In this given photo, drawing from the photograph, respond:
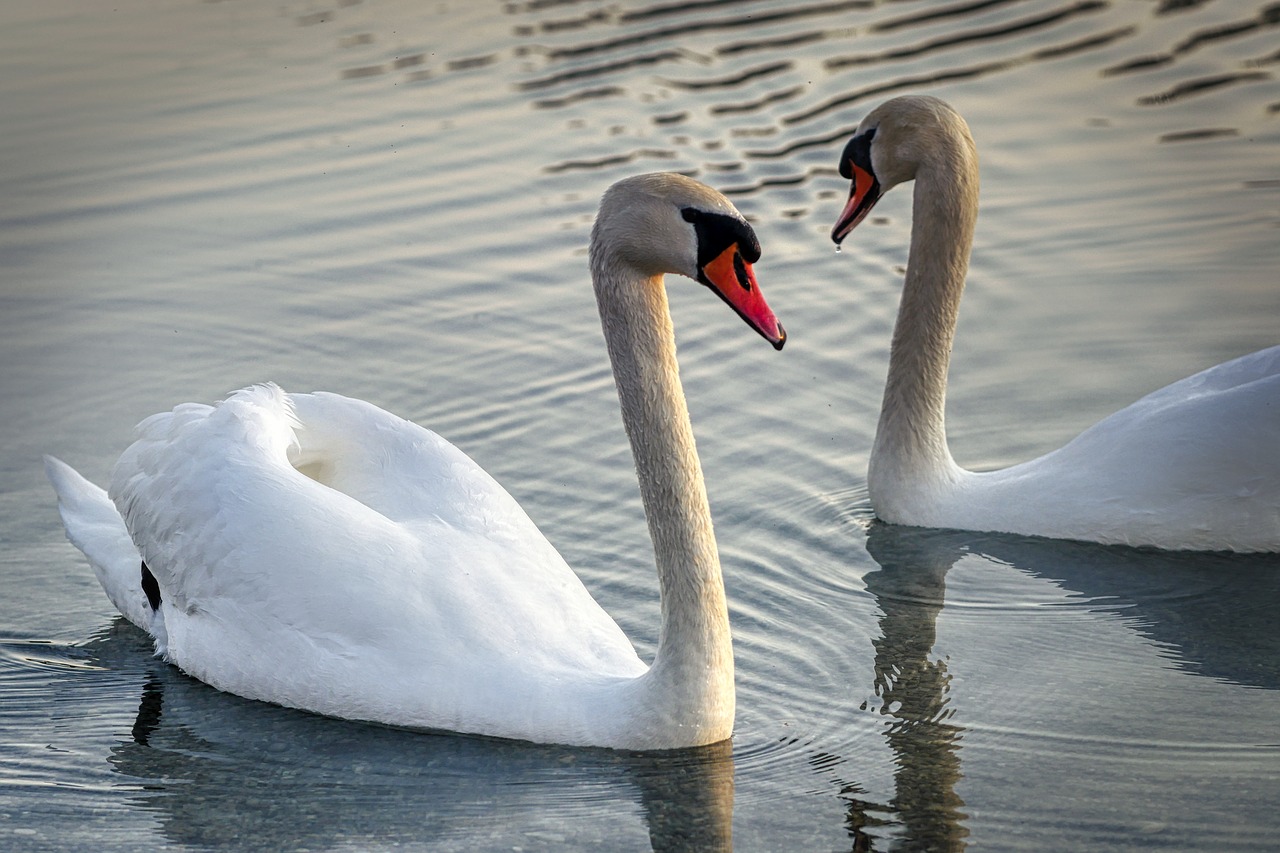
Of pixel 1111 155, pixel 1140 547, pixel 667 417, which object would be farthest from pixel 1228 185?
pixel 667 417

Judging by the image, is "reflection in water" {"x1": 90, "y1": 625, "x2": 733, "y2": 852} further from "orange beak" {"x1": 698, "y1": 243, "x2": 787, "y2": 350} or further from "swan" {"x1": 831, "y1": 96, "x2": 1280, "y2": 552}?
"swan" {"x1": 831, "y1": 96, "x2": 1280, "y2": 552}

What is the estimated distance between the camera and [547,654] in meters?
5.88

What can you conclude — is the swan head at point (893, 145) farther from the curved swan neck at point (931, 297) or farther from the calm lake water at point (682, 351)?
the calm lake water at point (682, 351)

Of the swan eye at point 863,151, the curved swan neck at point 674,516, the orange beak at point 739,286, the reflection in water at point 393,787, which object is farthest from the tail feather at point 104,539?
the swan eye at point 863,151

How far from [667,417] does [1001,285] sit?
4.70 m

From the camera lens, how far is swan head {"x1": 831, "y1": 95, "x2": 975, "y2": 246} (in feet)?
25.9

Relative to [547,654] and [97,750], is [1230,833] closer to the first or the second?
[547,654]

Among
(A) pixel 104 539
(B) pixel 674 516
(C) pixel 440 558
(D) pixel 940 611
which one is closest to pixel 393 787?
(C) pixel 440 558

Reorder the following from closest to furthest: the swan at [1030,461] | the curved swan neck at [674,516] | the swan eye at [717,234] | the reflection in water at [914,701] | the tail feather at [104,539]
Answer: the swan eye at [717,234] → the reflection in water at [914,701] → the curved swan neck at [674,516] → the tail feather at [104,539] → the swan at [1030,461]

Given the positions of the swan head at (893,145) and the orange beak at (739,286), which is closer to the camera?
the orange beak at (739,286)

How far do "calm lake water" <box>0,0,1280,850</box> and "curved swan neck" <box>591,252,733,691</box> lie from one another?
1.03 feet

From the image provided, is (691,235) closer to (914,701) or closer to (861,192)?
(914,701)

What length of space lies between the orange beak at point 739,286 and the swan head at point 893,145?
257cm

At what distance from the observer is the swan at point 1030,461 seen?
7.25 metres
